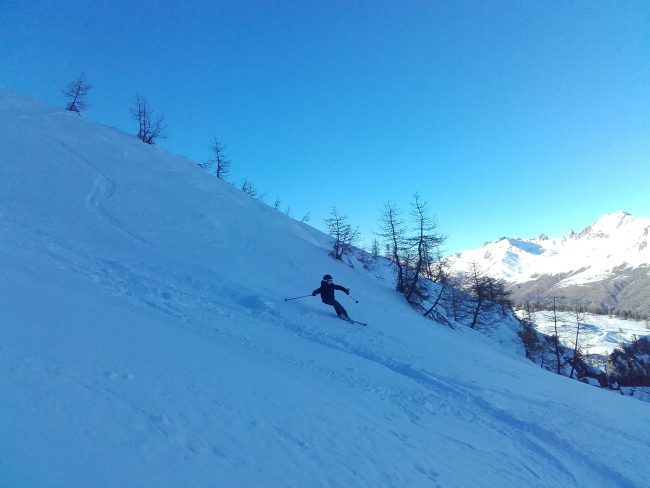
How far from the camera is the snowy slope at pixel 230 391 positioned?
12.2 feet

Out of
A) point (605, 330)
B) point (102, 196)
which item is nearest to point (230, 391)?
point (102, 196)

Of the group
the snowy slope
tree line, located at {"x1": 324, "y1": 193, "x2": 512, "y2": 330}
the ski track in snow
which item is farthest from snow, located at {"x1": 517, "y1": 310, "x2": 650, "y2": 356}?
the ski track in snow

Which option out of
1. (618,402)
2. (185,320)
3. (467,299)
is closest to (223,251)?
(185,320)

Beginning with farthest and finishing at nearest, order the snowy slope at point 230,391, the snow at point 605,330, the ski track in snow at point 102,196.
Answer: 1. the snow at point 605,330
2. the ski track in snow at point 102,196
3. the snowy slope at point 230,391

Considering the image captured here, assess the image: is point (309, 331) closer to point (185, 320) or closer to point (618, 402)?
point (185, 320)

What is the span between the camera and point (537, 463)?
20.1 feet

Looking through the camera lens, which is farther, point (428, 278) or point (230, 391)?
point (428, 278)

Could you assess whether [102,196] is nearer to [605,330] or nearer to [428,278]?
[428,278]

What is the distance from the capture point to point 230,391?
5.55 m

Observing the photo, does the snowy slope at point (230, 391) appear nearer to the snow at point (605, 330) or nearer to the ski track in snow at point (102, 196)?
the ski track in snow at point (102, 196)

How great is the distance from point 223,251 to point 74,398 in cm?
Result: 1479

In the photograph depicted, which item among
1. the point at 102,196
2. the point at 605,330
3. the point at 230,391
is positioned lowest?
the point at 230,391

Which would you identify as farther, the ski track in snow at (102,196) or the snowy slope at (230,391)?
the ski track in snow at (102,196)

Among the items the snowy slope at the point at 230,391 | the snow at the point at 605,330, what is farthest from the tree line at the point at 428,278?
the snow at the point at 605,330
